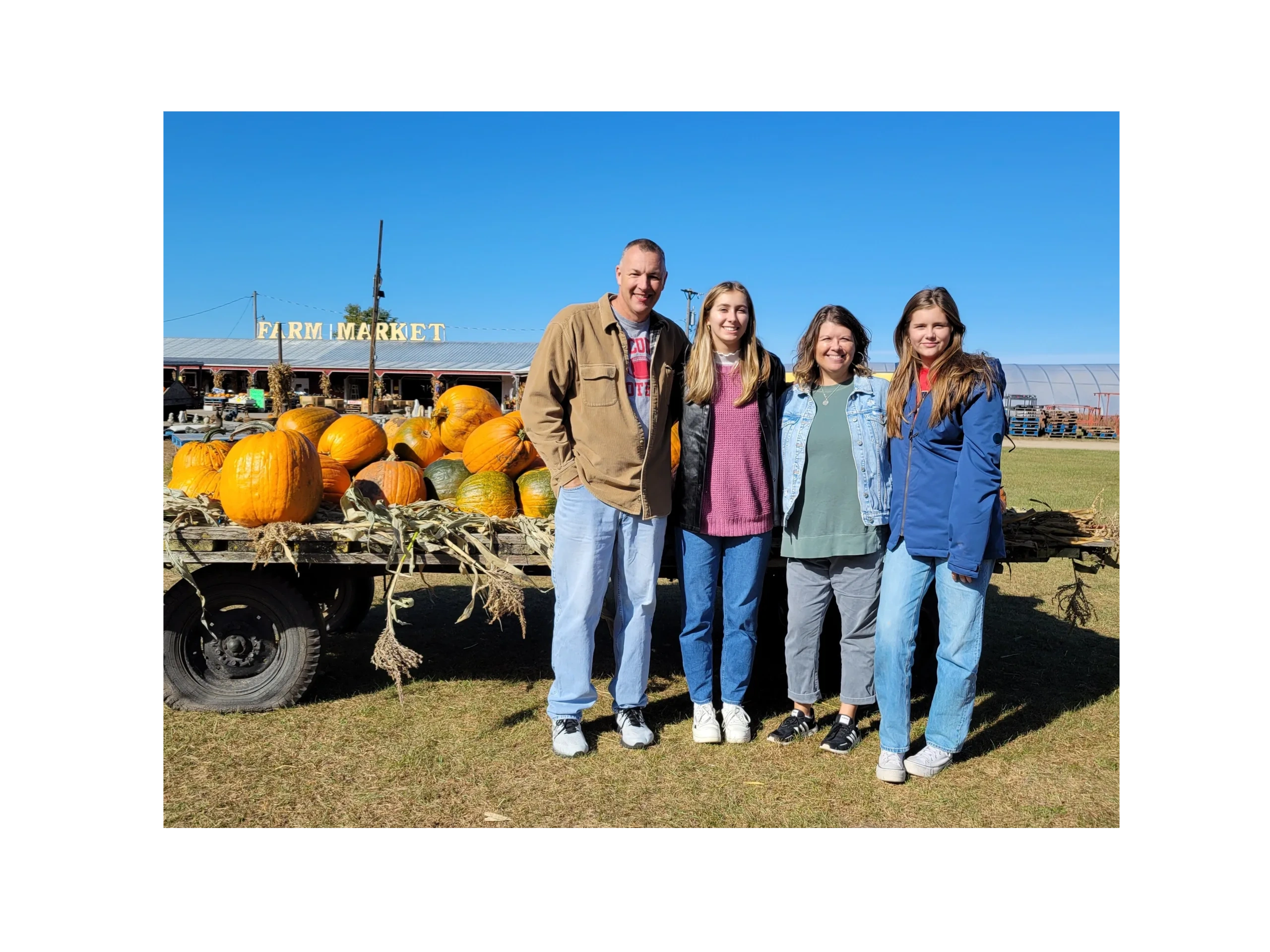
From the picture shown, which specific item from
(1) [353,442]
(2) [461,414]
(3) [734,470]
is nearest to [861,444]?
(3) [734,470]

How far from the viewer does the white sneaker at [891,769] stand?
12.0 feet

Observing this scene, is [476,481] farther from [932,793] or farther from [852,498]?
[932,793]

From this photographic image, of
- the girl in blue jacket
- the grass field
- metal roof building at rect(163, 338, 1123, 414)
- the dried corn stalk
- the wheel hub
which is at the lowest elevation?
the grass field

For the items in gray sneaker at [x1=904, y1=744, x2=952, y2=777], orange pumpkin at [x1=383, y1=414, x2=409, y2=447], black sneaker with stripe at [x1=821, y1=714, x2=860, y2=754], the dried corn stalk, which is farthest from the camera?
the dried corn stalk

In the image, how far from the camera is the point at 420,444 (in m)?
5.41

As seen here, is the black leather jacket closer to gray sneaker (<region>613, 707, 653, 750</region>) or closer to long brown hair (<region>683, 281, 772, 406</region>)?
long brown hair (<region>683, 281, 772, 406</region>)

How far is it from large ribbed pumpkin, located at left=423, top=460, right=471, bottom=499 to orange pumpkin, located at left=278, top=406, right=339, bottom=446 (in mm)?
871

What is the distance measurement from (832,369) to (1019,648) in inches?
125

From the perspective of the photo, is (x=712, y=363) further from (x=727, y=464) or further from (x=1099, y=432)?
(x=1099, y=432)

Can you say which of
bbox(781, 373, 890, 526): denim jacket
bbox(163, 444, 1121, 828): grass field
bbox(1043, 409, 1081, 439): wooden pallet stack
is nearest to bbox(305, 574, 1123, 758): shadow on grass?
bbox(163, 444, 1121, 828): grass field

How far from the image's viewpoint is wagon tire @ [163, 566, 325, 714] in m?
4.20

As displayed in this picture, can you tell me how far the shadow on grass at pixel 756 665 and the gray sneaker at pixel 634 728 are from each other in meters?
0.18

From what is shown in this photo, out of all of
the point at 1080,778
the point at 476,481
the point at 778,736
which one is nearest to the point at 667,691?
the point at 778,736

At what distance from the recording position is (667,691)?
4.85 meters
